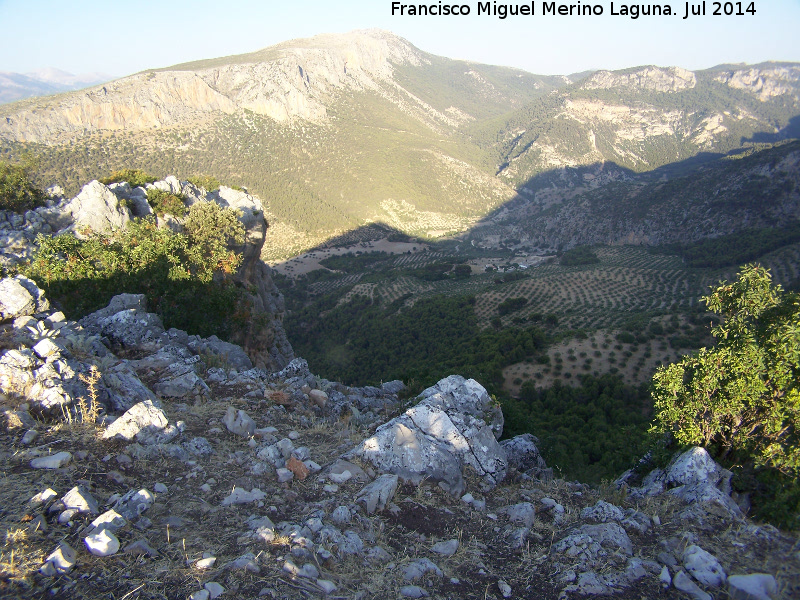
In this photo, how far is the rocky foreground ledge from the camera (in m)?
3.86

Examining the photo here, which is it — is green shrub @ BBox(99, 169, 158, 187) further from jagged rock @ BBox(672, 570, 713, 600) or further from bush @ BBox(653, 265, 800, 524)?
jagged rock @ BBox(672, 570, 713, 600)

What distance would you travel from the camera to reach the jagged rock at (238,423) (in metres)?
7.06

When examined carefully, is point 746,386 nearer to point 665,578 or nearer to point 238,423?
point 665,578

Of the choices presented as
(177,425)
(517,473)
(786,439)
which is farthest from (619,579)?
(177,425)

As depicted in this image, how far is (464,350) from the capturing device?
3541cm

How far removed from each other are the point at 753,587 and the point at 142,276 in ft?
57.7

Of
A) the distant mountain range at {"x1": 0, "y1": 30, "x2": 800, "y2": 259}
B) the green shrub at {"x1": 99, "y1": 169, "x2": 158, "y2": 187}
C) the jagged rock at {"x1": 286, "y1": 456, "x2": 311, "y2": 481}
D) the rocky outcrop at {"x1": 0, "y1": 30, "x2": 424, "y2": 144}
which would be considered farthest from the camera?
the rocky outcrop at {"x1": 0, "y1": 30, "x2": 424, "y2": 144}

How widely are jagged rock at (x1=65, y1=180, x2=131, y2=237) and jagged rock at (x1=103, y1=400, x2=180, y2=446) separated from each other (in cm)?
1633

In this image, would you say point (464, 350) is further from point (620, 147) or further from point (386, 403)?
point (620, 147)

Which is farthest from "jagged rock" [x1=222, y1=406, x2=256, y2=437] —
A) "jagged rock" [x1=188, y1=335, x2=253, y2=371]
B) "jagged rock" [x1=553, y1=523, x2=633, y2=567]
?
"jagged rock" [x1=553, y1=523, x2=633, y2=567]

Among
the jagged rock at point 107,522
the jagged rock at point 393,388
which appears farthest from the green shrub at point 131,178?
the jagged rock at point 107,522

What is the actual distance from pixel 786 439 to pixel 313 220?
106 metres

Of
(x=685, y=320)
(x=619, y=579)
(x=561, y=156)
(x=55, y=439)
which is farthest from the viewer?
(x=561, y=156)

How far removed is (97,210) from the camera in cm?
1883
